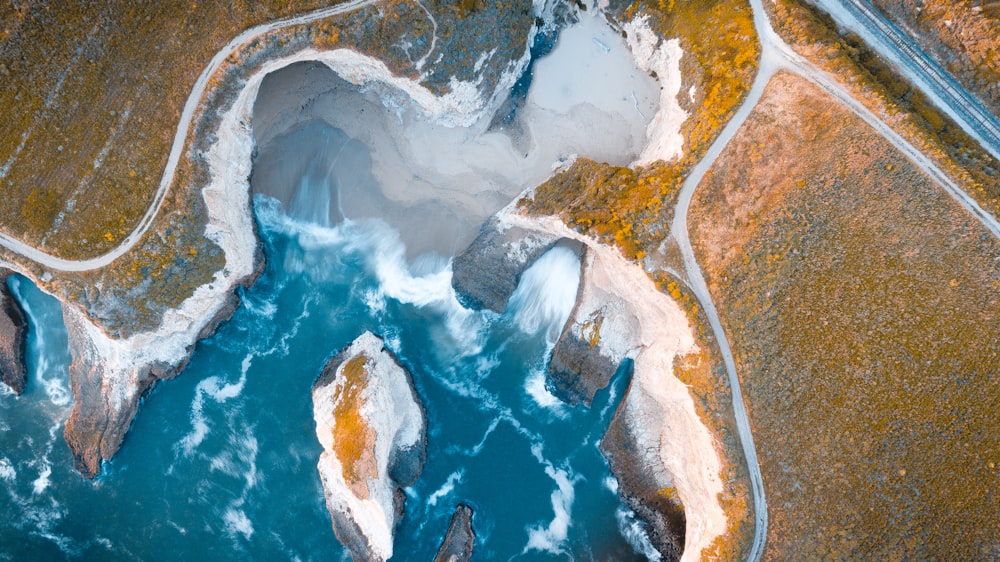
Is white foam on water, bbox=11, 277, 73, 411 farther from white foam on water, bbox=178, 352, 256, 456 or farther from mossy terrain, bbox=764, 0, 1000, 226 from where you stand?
mossy terrain, bbox=764, 0, 1000, 226

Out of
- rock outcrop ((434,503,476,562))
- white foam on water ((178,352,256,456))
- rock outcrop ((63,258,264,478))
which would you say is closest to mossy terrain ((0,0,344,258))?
rock outcrop ((63,258,264,478))

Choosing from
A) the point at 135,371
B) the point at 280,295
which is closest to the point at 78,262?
the point at 135,371

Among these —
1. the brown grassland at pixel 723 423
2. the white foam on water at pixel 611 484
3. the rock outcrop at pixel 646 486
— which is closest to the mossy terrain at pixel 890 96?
the brown grassland at pixel 723 423

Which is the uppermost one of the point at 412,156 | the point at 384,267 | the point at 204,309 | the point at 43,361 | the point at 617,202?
the point at 617,202

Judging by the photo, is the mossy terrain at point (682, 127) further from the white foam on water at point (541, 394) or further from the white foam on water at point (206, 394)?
the white foam on water at point (206, 394)

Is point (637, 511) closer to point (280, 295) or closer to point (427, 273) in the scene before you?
point (427, 273)

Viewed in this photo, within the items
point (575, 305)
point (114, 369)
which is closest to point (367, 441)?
point (575, 305)

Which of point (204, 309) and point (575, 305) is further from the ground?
point (575, 305)

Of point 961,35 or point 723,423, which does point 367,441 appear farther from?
point 961,35
